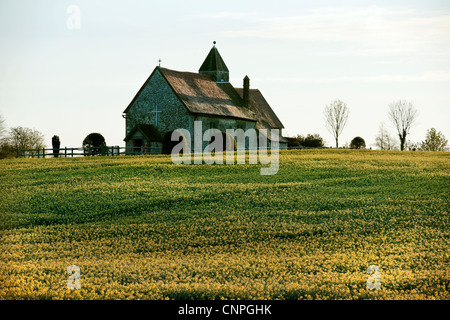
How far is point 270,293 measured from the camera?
11758mm

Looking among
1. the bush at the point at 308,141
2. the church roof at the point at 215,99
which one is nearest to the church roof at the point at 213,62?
the church roof at the point at 215,99

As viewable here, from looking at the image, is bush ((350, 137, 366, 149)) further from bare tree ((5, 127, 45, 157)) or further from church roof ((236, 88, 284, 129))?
bare tree ((5, 127, 45, 157))

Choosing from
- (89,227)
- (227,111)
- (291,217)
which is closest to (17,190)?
(89,227)

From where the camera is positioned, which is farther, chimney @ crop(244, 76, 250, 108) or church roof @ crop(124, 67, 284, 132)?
chimney @ crop(244, 76, 250, 108)

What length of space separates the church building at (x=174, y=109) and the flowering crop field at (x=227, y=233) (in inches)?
902

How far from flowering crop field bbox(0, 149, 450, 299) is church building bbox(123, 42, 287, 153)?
22.9 m

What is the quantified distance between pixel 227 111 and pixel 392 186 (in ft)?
133

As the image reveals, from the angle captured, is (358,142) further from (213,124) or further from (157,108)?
(157,108)

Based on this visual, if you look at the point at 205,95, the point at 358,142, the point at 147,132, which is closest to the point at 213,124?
the point at 205,95

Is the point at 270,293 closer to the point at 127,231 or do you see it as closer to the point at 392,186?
the point at 127,231

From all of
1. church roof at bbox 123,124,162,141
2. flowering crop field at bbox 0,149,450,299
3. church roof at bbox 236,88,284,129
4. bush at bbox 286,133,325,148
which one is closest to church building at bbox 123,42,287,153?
church roof at bbox 123,124,162,141

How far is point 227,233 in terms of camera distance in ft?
65.7

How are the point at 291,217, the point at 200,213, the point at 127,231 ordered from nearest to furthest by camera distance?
the point at 127,231 < the point at 291,217 < the point at 200,213

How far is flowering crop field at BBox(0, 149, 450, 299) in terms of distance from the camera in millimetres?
12445
